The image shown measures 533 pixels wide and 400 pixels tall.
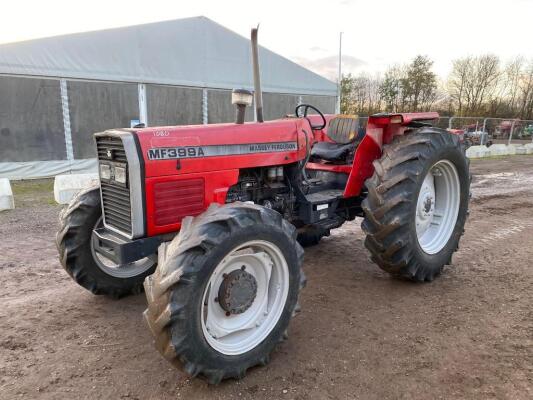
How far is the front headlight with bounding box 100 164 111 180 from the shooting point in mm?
2844

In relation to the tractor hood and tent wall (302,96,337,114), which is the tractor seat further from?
tent wall (302,96,337,114)

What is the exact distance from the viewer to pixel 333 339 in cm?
288

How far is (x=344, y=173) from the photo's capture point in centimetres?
414

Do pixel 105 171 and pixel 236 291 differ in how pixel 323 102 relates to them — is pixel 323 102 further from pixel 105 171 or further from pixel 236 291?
pixel 236 291

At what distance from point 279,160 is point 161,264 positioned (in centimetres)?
145

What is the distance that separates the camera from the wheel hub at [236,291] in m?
2.51

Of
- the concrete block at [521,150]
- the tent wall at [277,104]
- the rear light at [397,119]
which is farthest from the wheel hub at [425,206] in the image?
the concrete block at [521,150]

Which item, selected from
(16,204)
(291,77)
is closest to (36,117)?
(16,204)

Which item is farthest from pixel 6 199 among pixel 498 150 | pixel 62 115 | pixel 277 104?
pixel 498 150

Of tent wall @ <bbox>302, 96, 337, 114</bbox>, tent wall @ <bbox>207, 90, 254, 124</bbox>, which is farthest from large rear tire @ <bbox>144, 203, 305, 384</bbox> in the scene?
tent wall @ <bbox>302, 96, 337, 114</bbox>

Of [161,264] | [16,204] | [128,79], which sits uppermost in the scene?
[128,79]

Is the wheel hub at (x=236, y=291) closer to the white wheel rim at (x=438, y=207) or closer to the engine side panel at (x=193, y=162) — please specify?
the engine side panel at (x=193, y=162)

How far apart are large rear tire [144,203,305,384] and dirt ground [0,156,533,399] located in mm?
207

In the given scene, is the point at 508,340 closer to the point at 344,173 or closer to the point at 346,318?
the point at 346,318
